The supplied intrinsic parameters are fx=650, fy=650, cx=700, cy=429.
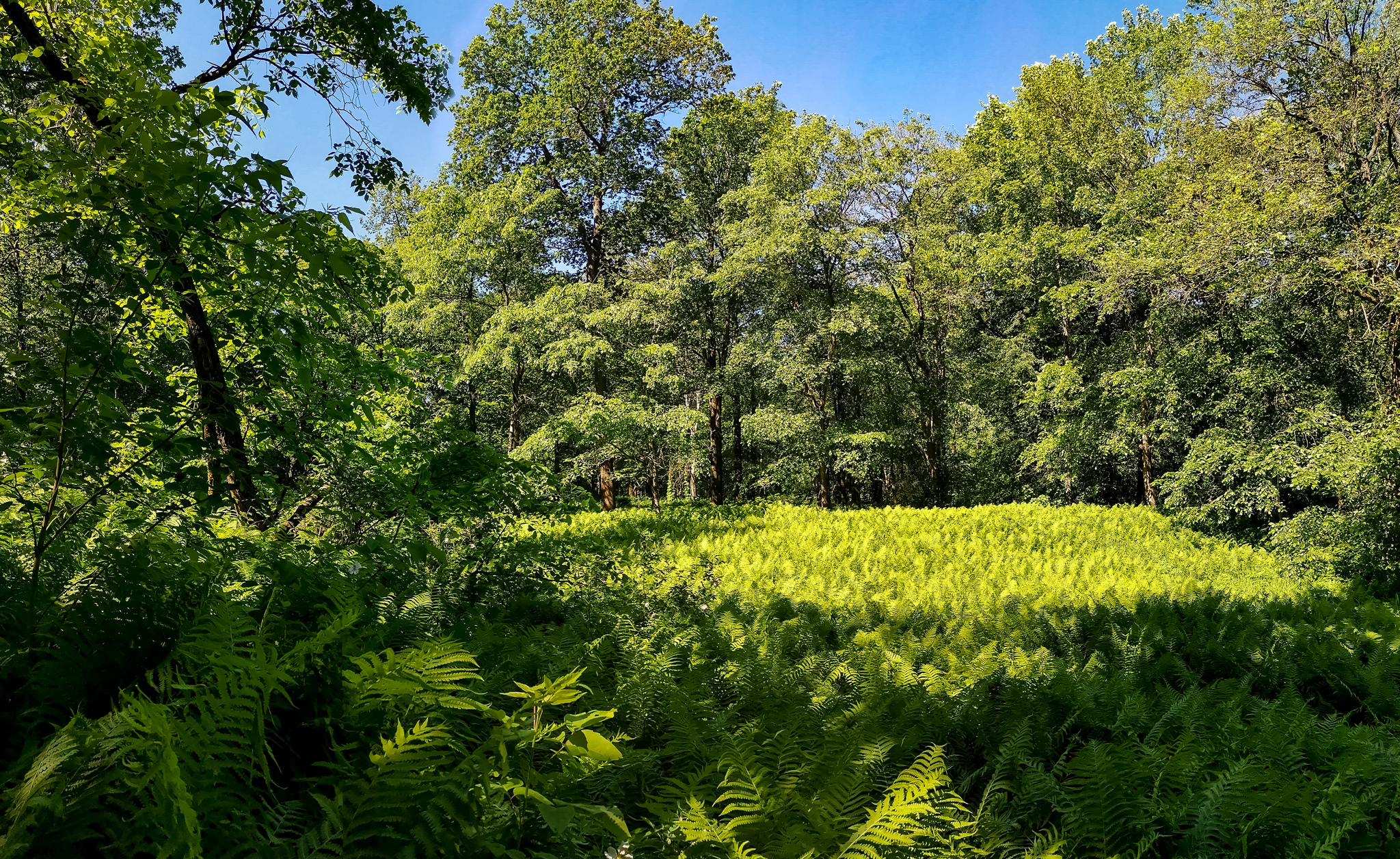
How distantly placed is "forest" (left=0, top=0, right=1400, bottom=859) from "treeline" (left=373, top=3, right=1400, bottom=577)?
0.49ft

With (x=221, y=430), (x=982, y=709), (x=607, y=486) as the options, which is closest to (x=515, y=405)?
(x=607, y=486)

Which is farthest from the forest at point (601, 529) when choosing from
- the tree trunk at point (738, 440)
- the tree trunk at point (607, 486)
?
the tree trunk at point (738, 440)

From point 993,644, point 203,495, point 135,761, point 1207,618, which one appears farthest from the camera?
point 1207,618

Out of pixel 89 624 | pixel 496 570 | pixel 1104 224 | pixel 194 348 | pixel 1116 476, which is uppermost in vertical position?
pixel 1104 224

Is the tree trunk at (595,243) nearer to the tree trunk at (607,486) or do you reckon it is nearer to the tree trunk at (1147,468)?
the tree trunk at (607,486)

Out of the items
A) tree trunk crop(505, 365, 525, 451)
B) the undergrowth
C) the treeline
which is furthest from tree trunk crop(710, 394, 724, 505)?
the undergrowth

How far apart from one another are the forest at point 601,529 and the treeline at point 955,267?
0.49 ft

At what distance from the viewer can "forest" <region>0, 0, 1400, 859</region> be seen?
5.23 ft

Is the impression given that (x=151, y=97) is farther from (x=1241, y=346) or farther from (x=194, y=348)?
(x=1241, y=346)

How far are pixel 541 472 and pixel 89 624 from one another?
2649mm

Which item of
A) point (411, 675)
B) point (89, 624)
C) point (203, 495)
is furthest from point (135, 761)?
point (203, 495)

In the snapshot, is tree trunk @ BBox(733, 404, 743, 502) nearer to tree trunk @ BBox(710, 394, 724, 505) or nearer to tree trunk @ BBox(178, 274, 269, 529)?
tree trunk @ BBox(710, 394, 724, 505)

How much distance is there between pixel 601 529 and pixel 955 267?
614 inches

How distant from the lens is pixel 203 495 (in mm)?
2732
